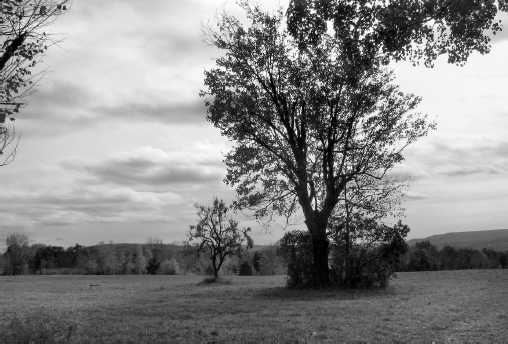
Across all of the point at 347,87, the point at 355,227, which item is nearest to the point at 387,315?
the point at 355,227

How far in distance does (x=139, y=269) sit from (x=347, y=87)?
84602mm

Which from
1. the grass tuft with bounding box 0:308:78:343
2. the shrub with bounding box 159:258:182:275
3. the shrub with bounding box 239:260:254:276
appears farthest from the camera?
the shrub with bounding box 159:258:182:275

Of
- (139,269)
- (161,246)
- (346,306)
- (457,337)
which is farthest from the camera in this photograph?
(161,246)

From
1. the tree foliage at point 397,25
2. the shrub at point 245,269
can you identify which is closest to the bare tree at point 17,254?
the shrub at point 245,269

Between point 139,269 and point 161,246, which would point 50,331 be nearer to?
point 139,269

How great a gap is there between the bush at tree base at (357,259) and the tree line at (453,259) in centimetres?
3502

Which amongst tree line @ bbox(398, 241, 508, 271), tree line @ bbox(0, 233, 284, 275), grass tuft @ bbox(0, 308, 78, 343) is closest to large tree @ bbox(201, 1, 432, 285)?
grass tuft @ bbox(0, 308, 78, 343)

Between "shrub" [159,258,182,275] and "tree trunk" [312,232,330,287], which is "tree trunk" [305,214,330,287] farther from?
"shrub" [159,258,182,275]

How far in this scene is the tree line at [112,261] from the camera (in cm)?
9244

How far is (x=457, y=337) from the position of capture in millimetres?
11047

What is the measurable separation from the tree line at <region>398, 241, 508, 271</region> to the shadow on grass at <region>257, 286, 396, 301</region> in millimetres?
37215

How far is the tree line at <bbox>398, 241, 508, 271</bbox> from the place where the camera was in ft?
210

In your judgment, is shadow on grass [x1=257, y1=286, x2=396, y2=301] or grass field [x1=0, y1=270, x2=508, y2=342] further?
shadow on grass [x1=257, y1=286, x2=396, y2=301]

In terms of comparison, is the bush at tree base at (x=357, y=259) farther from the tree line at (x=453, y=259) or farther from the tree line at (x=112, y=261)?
the tree line at (x=112, y=261)
